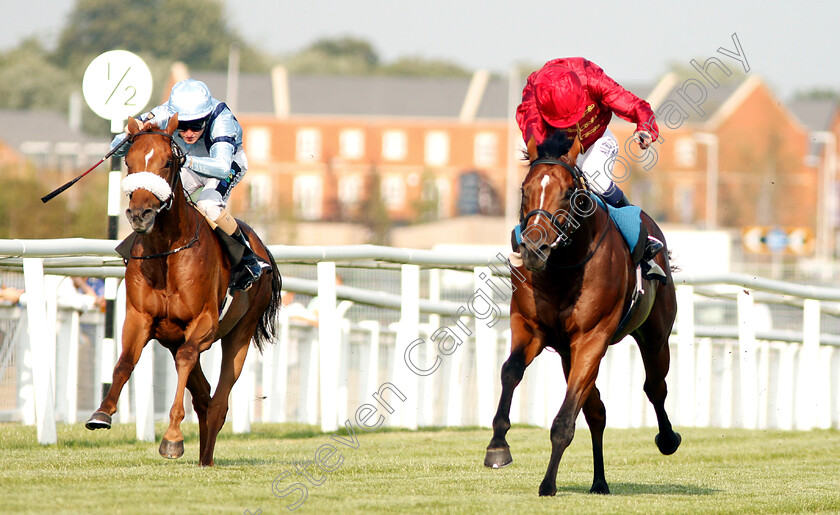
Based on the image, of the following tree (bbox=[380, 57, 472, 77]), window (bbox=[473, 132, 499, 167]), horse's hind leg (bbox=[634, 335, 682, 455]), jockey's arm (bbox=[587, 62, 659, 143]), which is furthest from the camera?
tree (bbox=[380, 57, 472, 77])

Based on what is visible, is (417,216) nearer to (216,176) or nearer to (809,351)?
(809,351)

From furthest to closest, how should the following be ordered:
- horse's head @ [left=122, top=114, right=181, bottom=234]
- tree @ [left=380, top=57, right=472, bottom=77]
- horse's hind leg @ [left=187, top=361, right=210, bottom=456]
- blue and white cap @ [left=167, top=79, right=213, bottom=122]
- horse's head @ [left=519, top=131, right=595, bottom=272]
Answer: tree @ [left=380, top=57, right=472, bottom=77] < horse's hind leg @ [left=187, top=361, right=210, bottom=456] < blue and white cap @ [left=167, top=79, right=213, bottom=122] < horse's head @ [left=122, top=114, right=181, bottom=234] < horse's head @ [left=519, top=131, right=595, bottom=272]

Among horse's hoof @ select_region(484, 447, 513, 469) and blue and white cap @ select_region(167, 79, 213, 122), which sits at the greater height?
blue and white cap @ select_region(167, 79, 213, 122)

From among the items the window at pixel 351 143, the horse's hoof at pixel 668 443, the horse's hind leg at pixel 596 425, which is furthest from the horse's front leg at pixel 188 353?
the window at pixel 351 143

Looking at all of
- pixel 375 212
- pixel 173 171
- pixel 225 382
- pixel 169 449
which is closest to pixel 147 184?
pixel 173 171

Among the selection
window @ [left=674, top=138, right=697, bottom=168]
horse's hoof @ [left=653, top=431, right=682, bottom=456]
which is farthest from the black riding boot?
window @ [left=674, top=138, right=697, bottom=168]

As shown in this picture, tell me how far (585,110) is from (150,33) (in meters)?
110

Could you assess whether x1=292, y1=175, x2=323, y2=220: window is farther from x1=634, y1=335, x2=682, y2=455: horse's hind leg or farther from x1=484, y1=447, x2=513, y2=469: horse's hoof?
x1=484, y1=447, x2=513, y2=469: horse's hoof

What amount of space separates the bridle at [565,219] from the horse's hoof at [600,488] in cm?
141

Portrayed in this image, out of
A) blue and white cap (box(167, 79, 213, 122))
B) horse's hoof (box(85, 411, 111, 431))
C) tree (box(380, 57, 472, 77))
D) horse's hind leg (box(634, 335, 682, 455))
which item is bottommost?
A: horse's hoof (box(85, 411, 111, 431))

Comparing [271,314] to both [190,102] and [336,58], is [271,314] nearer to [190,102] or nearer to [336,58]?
[190,102]

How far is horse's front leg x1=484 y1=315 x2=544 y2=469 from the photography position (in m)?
6.27

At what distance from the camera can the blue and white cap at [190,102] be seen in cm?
755

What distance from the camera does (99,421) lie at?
21.0 ft
